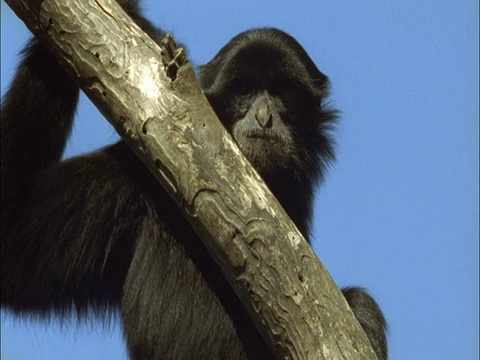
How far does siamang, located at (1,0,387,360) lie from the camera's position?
759 centimetres

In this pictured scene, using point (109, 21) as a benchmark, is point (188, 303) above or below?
below

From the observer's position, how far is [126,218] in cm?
788

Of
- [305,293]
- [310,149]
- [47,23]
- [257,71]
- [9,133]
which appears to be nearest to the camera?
[305,293]

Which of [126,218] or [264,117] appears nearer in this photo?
[264,117]

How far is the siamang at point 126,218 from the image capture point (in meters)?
7.59

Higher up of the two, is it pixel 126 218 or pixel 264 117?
pixel 264 117

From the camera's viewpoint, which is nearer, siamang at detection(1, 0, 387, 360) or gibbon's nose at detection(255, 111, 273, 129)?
siamang at detection(1, 0, 387, 360)

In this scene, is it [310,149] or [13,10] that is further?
[310,149]

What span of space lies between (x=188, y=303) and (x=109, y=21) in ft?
8.88

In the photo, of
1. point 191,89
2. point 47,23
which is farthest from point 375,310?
point 47,23

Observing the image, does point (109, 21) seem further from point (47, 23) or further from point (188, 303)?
point (188, 303)

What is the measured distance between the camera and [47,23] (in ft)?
19.9

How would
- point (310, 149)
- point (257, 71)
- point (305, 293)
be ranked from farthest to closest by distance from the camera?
point (310, 149) → point (257, 71) → point (305, 293)

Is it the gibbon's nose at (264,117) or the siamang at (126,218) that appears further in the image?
the gibbon's nose at (264,117)
